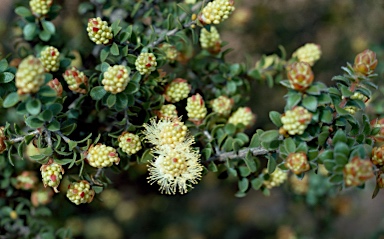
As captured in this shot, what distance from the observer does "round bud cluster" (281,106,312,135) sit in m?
0.84

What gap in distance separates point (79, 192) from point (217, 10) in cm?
49

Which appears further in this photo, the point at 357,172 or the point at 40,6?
the point at 40,6

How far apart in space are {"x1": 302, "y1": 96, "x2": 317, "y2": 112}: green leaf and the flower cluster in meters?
0.26

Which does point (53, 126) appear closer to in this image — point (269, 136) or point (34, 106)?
point (34, 106)

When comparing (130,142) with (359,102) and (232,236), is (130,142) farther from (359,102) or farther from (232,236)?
(232,236)

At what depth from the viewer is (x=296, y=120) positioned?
2.79 ft

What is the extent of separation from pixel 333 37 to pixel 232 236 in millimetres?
1095

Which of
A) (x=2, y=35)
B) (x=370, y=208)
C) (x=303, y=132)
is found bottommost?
(x=370, y=208)

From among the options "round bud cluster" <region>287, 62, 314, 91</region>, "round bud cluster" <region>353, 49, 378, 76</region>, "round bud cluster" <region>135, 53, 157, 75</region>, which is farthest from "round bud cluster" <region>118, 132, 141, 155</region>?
"round bud cluster" <region>353, 49, 378, 76</region>

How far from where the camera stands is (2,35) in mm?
1630

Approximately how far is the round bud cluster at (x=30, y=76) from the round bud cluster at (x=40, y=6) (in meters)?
0.36

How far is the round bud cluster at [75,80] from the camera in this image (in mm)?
1013

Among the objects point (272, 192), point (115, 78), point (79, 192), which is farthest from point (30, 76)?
point (272, 192)

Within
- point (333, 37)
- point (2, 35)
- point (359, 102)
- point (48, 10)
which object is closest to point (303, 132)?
point (359, 102)
